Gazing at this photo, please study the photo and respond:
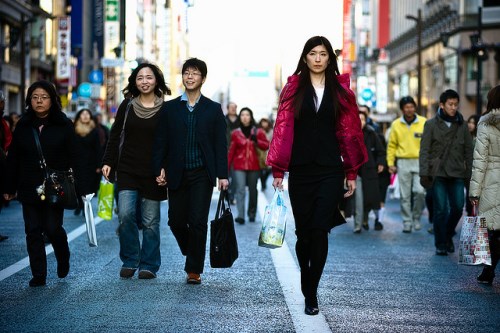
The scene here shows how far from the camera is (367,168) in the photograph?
14773 mm

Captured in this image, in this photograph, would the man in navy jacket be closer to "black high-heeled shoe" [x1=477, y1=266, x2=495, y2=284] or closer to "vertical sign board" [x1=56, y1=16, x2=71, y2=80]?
"black high-heeled shoe" [x1=477, y1=266, x2=495, y2=284]

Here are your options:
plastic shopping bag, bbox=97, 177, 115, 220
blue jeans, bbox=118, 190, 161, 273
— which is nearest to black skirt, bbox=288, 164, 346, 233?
blue jeans, bbox=118, 190, 161, 273

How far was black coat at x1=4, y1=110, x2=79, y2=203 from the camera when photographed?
837 centimetres

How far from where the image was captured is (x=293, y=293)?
7.96 metres

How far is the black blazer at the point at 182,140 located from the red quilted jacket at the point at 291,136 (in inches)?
63.7

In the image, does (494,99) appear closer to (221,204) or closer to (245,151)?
(221,204)

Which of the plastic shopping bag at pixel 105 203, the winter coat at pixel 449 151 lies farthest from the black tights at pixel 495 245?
the plastic shopping bag at pixel 105 203

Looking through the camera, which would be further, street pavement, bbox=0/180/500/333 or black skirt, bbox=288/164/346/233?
black skirt, bbox=288/164/346/233

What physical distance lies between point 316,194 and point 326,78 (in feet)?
2.60

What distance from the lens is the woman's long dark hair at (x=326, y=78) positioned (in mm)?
6922

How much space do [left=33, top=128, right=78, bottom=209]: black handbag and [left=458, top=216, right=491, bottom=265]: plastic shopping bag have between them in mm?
3176

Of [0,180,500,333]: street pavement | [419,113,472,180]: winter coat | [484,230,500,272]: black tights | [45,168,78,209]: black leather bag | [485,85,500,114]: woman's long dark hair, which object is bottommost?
[0,180,500,333]: street pavement

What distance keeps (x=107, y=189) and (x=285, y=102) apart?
247 inches

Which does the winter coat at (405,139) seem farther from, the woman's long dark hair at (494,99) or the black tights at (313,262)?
the black tights at (313,262)
